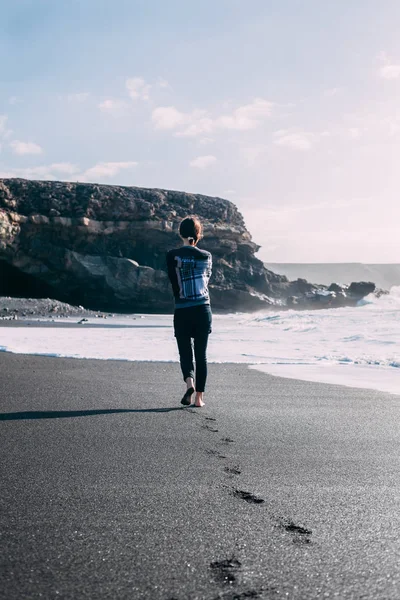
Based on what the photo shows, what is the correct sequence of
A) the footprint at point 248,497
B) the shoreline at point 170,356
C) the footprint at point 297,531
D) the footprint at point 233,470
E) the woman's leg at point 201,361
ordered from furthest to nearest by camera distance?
the shoreline at point 170,356 → the woman's leg at point 201,361 → the footprint at point 233,470 → the footprint at point 248,497 → the footprint at point 297,531

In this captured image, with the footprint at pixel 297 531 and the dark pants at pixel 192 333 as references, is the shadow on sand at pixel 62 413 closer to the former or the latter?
the dark pants at pixel 192 333

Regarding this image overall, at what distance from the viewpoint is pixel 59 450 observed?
2.73m

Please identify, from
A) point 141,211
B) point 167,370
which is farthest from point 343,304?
point 167,370

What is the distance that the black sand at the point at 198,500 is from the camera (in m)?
1.41

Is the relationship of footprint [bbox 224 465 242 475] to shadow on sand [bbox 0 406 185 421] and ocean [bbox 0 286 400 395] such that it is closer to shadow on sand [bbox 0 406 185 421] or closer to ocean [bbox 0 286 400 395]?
shadow on sand [bbox 0 406 185 421]

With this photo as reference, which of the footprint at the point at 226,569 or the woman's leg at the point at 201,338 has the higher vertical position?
the woman's leg at the point at 201,338

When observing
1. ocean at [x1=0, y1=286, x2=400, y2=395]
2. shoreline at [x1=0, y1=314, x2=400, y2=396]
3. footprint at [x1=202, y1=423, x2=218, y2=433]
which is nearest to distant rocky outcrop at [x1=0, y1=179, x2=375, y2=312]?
ocean at [x1=0, y1=286, x2=400, y2=395]

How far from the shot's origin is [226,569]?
146 cm

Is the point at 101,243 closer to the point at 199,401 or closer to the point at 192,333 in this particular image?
the point at 192,333

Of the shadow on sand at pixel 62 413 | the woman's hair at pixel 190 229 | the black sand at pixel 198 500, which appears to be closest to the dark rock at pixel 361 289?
the woman's hair at pixel 190 229

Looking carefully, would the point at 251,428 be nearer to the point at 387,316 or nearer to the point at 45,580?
the point at 45,580

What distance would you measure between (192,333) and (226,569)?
10.0ft

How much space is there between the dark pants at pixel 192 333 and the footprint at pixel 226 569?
288 cm

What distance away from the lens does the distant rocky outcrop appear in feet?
91.5
